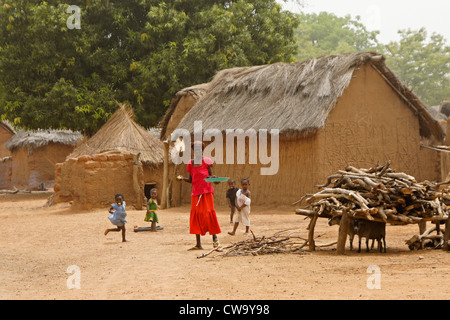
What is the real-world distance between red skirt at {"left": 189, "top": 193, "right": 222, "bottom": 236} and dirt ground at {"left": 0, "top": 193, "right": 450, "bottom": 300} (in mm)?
293

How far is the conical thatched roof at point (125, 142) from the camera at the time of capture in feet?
59.0

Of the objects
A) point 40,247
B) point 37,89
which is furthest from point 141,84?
point 40,247

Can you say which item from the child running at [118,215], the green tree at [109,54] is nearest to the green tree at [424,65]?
the green tree at [109,54]

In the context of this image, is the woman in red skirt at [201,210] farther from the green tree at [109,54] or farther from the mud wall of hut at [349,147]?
the green tree at [109,54]

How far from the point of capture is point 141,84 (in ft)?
74.9

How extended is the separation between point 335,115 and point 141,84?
32.7ft

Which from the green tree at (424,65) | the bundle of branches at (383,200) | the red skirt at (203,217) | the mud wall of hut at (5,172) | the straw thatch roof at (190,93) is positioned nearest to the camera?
the bundle of branches at (383,200)

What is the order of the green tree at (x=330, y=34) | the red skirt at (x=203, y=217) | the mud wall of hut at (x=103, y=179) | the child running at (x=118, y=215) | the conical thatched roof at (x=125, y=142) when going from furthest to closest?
1. the green tree at (x=330, y=34)
2. the conical thatched roof at (x=125, y=142)
3. the mud wall of hut at (x=103, y=179)
4. the child running at (x=118, y=215)
5. the red skirt at (x=203, y=217)

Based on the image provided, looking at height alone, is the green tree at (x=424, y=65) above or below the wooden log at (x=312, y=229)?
above

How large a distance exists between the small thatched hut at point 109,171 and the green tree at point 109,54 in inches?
173

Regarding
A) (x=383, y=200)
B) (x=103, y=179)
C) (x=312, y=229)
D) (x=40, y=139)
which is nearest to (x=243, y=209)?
(x=312, y=229)

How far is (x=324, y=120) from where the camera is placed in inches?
561

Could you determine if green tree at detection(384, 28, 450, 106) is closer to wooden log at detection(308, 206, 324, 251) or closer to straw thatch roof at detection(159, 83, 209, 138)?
straw thatch roof at detection(159, 83, 209, 138)
